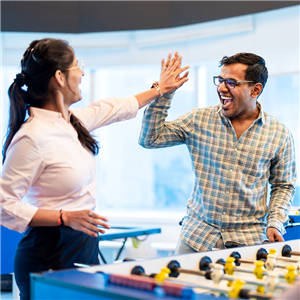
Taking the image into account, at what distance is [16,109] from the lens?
1.63m

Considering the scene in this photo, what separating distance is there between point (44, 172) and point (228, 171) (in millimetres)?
1182

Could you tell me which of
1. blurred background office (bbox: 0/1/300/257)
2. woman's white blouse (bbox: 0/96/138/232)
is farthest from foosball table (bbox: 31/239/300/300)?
blurred background office (bbox: 0/1/300/257)

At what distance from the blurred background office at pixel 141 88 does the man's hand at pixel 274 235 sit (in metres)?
3.11

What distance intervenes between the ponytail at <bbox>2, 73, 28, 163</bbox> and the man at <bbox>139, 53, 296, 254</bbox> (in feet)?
2.89

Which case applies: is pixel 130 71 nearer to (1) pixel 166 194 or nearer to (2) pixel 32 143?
(1) pixel 166 194

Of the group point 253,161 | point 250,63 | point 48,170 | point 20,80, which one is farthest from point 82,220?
point 250,63

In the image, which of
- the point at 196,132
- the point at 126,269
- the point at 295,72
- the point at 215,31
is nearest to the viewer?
the point at 126,269

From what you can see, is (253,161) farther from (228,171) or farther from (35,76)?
(35,76)

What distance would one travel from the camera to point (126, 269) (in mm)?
1413

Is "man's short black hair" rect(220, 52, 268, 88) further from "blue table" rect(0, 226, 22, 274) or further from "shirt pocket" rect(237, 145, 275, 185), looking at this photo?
"blue table" rect(0, 226, 22, 274)

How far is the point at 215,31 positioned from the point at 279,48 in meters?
0.84

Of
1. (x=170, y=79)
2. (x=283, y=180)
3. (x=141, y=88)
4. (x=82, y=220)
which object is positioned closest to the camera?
(x=82, y=220)

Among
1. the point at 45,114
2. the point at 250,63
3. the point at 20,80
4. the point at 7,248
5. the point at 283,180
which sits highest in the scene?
the point at 250,63

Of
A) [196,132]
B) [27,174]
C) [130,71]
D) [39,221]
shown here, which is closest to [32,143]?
[27,174]
